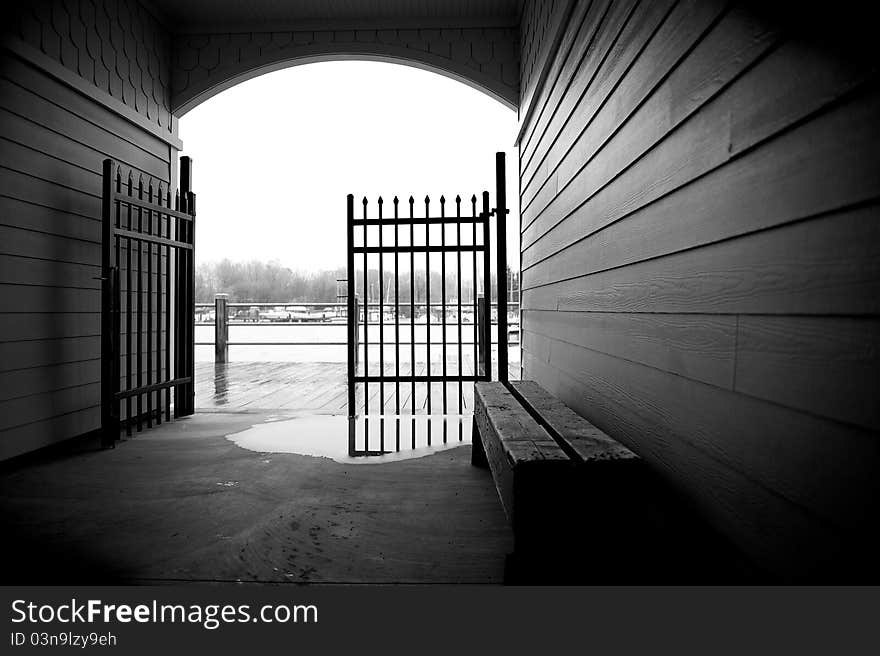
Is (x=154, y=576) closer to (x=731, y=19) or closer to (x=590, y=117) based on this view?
(x=731, y=19)

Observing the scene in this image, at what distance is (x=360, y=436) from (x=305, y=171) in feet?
35.8

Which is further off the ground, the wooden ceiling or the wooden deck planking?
the wooden ceiling

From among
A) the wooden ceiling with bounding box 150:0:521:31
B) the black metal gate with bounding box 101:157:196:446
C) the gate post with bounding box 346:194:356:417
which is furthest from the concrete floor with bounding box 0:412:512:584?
the wooden ceiling with bounding box 150:0:521:31

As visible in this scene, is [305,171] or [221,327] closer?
[221,327]

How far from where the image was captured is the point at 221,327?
775 centimetres

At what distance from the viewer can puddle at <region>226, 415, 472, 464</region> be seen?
304cm

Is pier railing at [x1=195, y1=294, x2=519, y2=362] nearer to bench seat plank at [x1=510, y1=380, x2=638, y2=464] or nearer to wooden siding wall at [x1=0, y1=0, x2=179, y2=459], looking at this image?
wooden siding wall at [x1=0, y1=0, x2=179, y2=459]

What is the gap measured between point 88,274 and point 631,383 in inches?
129

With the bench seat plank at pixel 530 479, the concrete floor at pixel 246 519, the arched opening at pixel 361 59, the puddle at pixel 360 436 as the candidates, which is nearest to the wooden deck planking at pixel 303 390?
the puddle at pixel 360 436

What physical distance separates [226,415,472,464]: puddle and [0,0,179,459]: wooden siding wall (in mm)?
989

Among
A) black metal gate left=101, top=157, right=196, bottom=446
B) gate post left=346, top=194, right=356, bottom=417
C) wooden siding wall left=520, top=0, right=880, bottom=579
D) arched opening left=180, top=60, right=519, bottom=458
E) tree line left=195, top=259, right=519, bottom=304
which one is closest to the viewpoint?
wooden siding wall left=520, top=0, right=880, bottom=579

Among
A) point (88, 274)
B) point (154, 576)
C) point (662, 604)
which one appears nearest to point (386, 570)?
point (154, 576)

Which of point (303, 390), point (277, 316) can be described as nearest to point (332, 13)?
point (303, 390)

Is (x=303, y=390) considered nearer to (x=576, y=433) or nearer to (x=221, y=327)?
(x=221, y=327)
